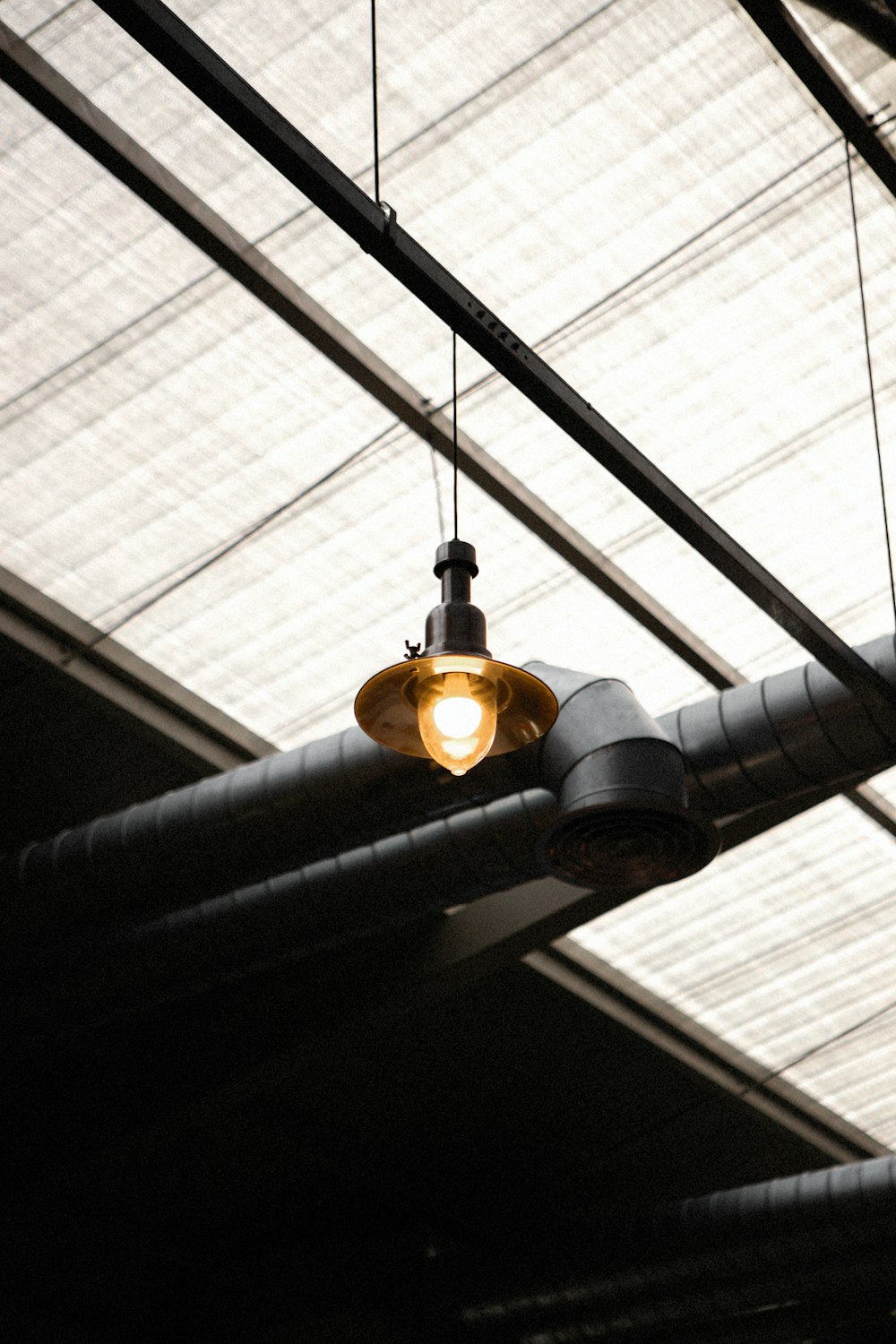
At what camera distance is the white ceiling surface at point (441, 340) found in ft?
28.1

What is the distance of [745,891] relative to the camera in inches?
576

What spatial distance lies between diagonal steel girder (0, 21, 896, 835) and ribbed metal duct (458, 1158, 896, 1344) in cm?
626

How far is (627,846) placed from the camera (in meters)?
7.48

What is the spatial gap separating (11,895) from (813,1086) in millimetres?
11114

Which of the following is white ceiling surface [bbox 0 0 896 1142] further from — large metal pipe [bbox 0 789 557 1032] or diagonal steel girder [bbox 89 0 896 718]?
diagonal steel girder [bbox 89 0 896 718]

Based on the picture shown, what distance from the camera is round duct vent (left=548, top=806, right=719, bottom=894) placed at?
7410 mm

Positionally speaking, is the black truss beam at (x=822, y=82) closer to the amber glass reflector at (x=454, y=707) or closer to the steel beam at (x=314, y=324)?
the steel beam at (x=314, y=324)

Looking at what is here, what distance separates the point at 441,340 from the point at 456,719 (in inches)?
191

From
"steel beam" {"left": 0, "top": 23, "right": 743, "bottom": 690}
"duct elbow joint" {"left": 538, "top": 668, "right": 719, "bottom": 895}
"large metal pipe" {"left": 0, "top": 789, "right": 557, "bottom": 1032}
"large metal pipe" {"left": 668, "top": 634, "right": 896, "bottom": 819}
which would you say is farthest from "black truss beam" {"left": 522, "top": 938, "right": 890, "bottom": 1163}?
"duct elbow joint" {"left": 538, "top": 668, "right": 719, "bottom": 895}

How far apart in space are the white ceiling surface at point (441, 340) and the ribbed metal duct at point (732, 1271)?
21.7 ft

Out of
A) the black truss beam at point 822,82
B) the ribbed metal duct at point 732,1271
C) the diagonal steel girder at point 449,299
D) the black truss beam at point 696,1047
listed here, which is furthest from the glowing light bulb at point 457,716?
the ribbed metal duct at point 732,1271

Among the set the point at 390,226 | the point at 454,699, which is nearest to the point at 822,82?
the point at 390,226

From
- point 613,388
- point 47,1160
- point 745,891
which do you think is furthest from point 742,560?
point 47,1160

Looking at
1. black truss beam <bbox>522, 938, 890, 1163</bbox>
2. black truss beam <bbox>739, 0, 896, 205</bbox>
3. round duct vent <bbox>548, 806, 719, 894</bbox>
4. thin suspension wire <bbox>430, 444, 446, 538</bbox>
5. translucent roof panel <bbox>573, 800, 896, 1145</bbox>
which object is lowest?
round duct vent <bbox>548, 806, 719, 894</bbox>
